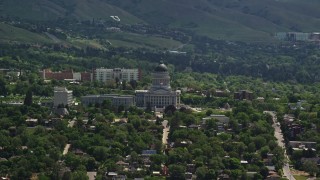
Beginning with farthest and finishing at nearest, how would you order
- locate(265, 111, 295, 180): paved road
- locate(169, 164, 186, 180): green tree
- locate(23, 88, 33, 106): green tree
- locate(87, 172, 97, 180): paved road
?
locate(23, 88, 33, 106): green tree
locate(265, 111, 295, 180): paved road
locate(169, 164, 186, 180): green tree
locate(87, 172, 97, 180): paved road

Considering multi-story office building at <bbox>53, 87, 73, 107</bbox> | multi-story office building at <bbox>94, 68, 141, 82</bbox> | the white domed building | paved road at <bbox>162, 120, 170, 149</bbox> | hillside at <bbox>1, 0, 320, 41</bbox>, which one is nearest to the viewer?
paved road at <bbox>162, 120, 170, 149</bbox>

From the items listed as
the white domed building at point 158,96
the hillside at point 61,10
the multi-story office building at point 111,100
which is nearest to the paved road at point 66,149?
the multi-story office building at point 111,100

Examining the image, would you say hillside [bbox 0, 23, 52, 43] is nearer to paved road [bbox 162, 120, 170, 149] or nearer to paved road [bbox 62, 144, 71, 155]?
paved road [bbox 162, 120, 170, 149]

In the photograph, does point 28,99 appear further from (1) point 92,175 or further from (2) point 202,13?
(2) point 202,13

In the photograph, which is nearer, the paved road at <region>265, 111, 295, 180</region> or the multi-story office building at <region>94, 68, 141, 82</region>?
the paved road at <region>265, 111, 295, 180</region>

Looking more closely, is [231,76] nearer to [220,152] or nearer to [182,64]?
[182,64]

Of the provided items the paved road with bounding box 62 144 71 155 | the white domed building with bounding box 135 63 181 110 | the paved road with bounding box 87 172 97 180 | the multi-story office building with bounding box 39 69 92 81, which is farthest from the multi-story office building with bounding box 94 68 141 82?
the paved road with bounding box 87 172 97 180

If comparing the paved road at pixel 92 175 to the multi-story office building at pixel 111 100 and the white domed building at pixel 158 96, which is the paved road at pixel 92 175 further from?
the white domed building at pixel 158 96
